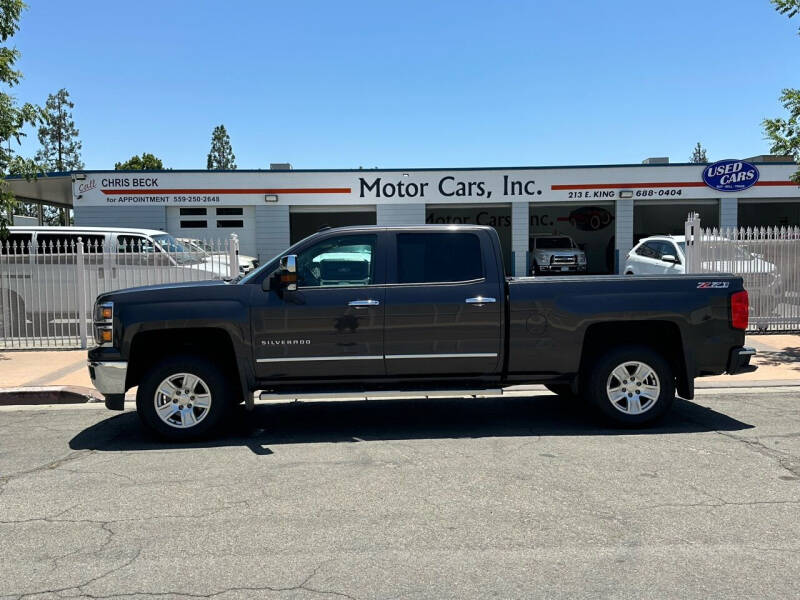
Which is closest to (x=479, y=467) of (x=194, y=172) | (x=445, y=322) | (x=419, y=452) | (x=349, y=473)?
(x=419, y=452)

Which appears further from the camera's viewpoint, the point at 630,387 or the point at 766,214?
the point at 766,214

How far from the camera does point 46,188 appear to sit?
28.2 m

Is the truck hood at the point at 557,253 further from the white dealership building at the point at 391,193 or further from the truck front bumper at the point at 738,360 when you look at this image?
the truck front bumper at the point at 738,360

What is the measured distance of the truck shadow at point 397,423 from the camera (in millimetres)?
6797

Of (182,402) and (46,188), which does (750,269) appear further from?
(46,188)

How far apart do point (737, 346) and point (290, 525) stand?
186 inches

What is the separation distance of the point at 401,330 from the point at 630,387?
230 cm

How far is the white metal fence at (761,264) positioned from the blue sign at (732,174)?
1513cm

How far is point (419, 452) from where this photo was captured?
6.25 meters

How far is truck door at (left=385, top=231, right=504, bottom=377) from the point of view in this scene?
6672 millimetres

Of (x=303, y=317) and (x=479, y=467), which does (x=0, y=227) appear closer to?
(x=303, y=317)

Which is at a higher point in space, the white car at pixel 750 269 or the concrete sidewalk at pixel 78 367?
the white car at pixel 750 269

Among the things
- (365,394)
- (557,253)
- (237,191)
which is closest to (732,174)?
(557,253)

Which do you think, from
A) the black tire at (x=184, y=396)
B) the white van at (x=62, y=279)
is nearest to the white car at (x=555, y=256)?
→ the white van at (x=62, y=279)
